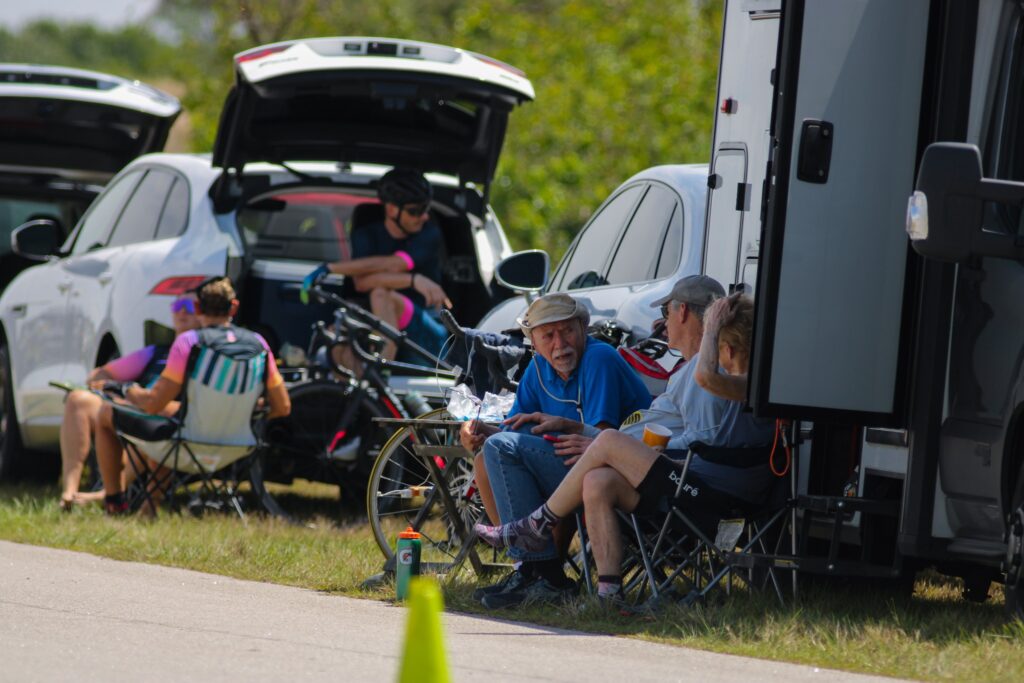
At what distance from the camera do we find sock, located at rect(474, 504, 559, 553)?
7.40m

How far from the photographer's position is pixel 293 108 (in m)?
10.8

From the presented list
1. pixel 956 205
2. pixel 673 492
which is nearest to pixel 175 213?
pixel 673 492

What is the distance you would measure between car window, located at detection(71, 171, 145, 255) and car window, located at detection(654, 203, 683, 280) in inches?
165

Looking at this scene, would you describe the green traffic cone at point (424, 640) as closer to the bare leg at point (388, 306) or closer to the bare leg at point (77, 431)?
the bare leg at point (388, 306)

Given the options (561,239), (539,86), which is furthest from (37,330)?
(539,86)

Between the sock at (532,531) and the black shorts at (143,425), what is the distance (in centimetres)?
321

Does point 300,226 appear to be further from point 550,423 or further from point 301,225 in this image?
point 550,423

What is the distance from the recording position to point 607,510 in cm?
716

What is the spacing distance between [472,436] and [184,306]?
2.77 meters

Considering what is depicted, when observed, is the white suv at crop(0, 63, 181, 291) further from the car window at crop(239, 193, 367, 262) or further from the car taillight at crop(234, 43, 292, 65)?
the car taillight at crop(234, 43, 292, 65)

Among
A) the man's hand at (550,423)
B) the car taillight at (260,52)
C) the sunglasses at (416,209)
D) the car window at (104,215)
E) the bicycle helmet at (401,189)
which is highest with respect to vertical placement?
the car taillight at (260,52)

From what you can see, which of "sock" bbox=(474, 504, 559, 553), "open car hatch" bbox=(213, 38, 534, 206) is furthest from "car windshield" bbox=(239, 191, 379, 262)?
"sock" bbox=(474, 504, 559, 553)

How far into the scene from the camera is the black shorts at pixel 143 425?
10133 millimetres

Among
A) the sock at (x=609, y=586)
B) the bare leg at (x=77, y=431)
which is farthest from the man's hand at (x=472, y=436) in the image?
the bare leg at (x=77, y=431)
